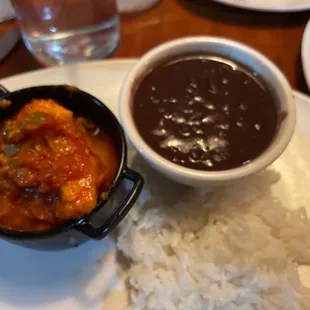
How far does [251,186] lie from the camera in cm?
106

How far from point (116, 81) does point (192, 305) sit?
0.62m

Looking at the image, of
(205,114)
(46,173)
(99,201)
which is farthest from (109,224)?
(205,114)

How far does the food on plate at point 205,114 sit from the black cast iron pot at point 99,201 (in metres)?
0.07

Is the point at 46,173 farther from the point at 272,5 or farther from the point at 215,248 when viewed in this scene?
the point at 272,5

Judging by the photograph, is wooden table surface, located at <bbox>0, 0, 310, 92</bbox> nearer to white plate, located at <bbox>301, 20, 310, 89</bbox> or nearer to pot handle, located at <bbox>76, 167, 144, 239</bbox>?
white plate, located at <bbox>301, 20, 310, 89</bbox>

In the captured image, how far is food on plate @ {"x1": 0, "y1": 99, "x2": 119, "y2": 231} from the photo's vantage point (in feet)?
2.84

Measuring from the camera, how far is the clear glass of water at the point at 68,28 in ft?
4.36

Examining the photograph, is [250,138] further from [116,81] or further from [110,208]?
[116,81]

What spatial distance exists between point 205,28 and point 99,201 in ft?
2.72

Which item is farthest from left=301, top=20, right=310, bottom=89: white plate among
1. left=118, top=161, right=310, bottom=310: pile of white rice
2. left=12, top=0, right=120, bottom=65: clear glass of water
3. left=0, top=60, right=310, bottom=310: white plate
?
left=12, top=0, right=120, bottom=65: clear glass of water

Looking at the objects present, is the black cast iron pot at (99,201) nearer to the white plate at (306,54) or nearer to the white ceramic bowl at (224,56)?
the white ceramic bowl at (224,56)

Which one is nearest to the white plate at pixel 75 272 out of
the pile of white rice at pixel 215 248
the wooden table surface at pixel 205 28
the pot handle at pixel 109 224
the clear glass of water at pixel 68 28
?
the pile of white rice at pixel 215 248

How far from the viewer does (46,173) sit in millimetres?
882

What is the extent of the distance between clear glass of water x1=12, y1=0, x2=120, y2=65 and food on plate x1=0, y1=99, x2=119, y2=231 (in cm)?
48
